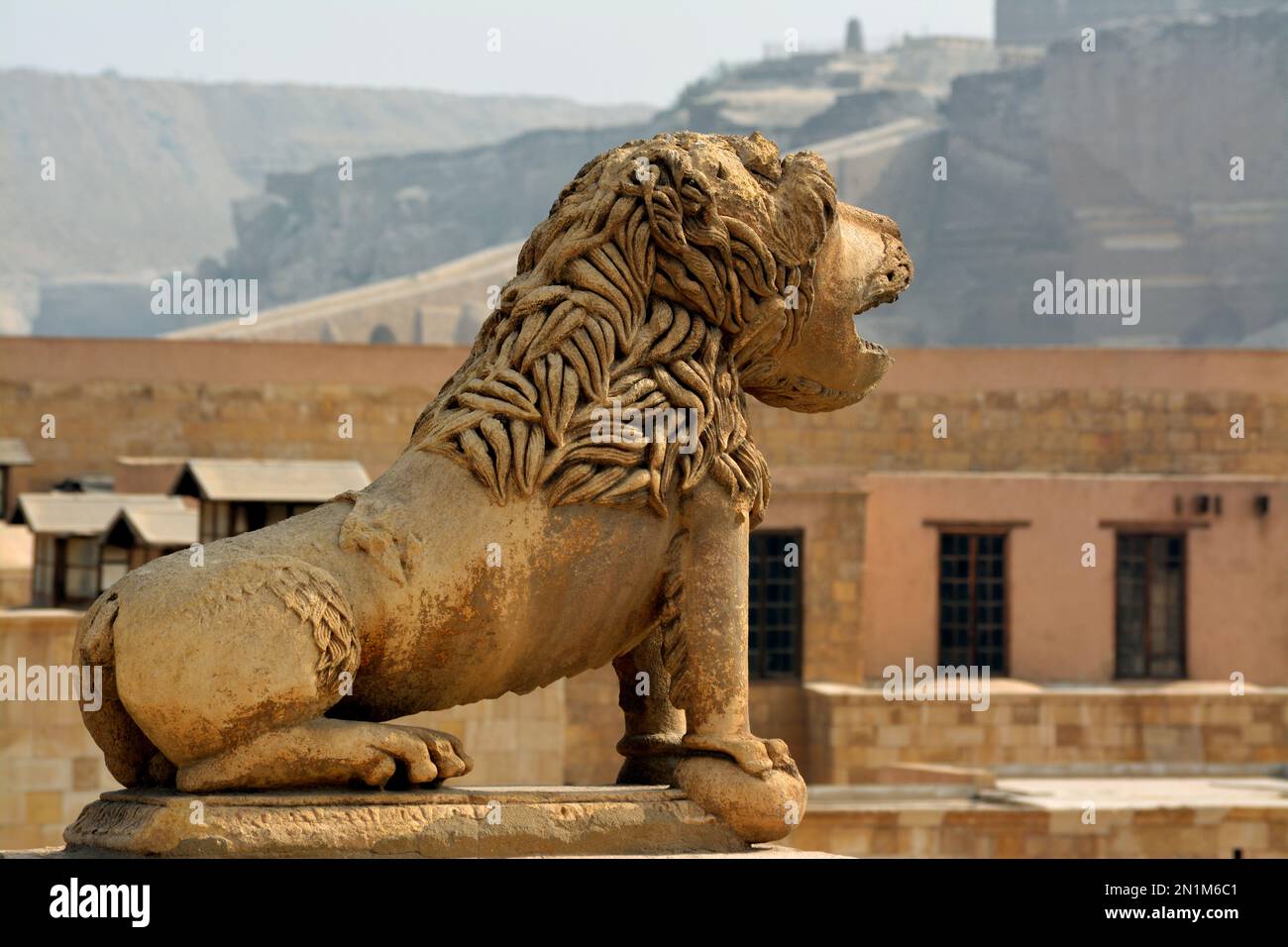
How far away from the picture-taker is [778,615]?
2547cm

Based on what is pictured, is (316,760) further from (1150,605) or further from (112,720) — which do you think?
(1150,605)

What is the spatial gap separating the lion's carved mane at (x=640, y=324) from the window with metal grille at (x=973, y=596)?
2122cm

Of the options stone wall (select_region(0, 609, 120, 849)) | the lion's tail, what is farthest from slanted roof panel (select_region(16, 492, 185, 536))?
the lion's tail

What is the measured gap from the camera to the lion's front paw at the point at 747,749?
5406 mm

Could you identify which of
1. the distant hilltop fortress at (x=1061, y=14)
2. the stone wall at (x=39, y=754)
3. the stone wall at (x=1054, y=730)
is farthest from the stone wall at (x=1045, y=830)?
the distant hilltop fortress at (x=1061, y=14)

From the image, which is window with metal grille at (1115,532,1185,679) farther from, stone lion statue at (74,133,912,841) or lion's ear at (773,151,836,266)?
stone lion statue at (74,133,912,841)

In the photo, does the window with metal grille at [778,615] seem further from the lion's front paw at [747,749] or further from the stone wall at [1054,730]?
the lion's front paw at [747,749]

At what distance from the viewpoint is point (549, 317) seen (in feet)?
17.6

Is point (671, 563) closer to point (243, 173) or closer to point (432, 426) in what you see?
point (432, 426)

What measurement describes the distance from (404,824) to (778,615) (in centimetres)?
2053

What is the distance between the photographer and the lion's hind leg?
16.6ft

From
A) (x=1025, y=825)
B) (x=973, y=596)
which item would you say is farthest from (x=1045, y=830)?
(x=973, y=596)

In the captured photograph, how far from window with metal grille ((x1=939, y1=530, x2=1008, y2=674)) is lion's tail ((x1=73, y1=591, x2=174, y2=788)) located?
2172 cm

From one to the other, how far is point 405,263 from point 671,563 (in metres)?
93.4
